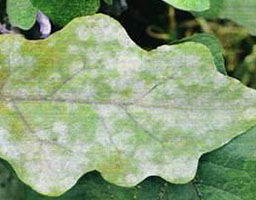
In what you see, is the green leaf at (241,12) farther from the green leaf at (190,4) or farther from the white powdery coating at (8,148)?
the white powdery coating at (8,148)

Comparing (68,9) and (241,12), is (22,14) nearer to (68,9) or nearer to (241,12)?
(68,9)

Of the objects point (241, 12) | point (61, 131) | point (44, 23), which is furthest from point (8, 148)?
point (241, 12)

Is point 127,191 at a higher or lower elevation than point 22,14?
lower

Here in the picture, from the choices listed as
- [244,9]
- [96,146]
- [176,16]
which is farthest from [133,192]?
[176,16]

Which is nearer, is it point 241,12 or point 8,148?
point 8,148

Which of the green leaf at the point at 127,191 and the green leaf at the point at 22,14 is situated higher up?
the green leaf at the point at 22,14

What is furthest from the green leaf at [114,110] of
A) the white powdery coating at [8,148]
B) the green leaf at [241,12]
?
the green leaf at [241,12]
